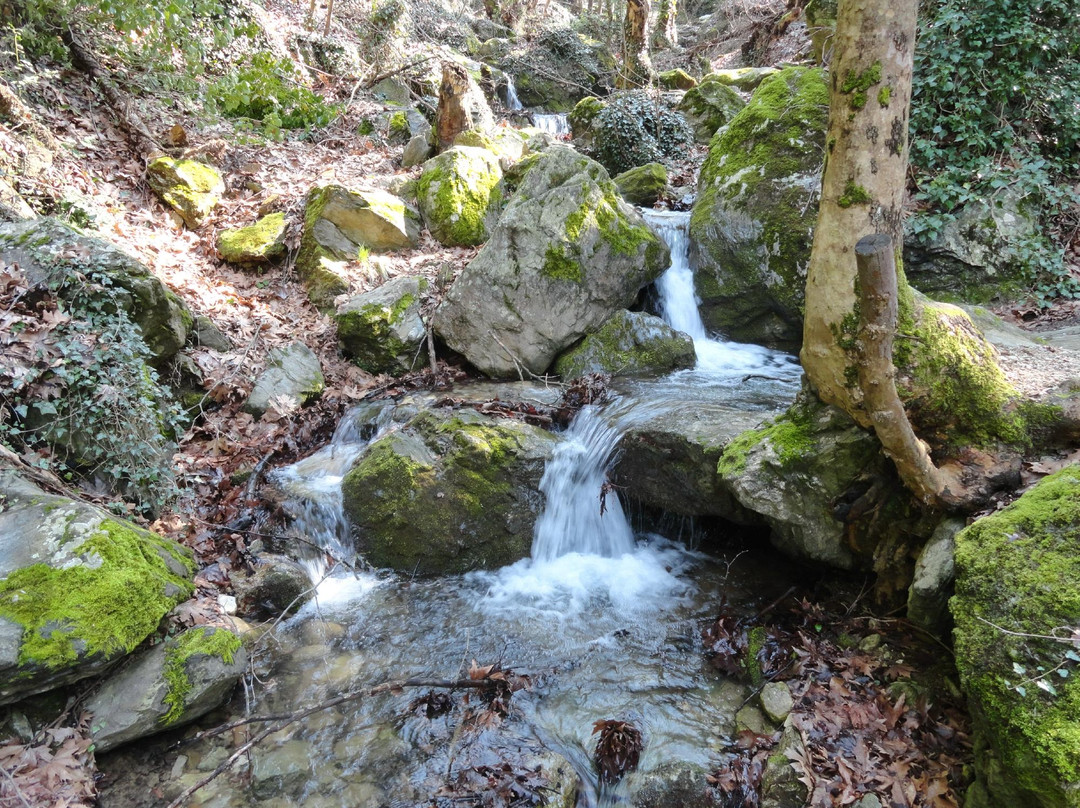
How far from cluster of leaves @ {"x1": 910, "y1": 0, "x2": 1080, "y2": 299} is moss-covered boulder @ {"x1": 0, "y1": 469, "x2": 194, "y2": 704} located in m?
8.41

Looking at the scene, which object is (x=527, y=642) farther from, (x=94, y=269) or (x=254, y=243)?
(x=254, y=243)

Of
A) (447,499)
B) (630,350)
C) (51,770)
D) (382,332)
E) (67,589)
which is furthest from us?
(382,332)

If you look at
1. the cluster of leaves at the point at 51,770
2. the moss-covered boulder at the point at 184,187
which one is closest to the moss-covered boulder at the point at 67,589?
the cluster of leaves at the point at 51,770

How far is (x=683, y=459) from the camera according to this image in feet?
16.4

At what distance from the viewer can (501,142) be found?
11.2 meters

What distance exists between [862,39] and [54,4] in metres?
9.54

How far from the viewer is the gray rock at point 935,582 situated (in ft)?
10.7

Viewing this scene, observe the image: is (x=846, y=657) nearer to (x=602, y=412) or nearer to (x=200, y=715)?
(x=602, y=412)

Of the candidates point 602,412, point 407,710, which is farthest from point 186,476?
point 602,412

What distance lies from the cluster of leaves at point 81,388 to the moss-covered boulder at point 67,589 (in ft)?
2.12

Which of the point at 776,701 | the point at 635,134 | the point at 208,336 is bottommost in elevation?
the point at 776,701

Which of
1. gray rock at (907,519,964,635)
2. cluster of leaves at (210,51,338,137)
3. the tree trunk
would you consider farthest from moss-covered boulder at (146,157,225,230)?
the tree trunk

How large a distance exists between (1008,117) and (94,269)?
10.0 m

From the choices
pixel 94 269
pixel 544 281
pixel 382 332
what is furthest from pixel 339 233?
pixel 94 269
